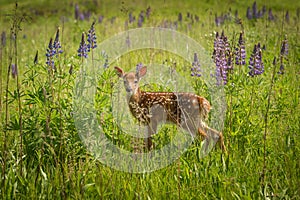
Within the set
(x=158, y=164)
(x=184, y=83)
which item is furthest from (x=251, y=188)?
(x=184, y=83)

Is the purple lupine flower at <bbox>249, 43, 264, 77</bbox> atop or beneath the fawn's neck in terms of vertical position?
atop

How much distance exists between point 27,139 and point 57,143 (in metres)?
0.31

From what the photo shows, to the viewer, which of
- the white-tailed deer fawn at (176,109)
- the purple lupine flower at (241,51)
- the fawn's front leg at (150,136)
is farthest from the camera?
the white-tailed deer fawn at (176,109)

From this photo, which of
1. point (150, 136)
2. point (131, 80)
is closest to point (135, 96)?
point (131, 80)

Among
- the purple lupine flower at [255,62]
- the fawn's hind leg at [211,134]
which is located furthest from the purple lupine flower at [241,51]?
the fawn's hind leg at [211,134]

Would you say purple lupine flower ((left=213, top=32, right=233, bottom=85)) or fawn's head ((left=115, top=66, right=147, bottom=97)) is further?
fawn's head ((left=115, top=66, right=147, bottom=97))

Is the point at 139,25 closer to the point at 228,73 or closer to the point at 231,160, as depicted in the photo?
the point at 228,73

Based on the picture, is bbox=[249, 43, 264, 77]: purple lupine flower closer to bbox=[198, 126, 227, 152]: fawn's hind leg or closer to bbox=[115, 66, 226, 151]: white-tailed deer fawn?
bbox=[115, 66, 226, 151]: white-tailed deer fawn

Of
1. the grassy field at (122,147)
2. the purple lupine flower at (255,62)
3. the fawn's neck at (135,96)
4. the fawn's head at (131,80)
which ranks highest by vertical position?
the purple lupine flower at (255,62)

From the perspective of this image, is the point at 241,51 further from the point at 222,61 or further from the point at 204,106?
the point at 204,106

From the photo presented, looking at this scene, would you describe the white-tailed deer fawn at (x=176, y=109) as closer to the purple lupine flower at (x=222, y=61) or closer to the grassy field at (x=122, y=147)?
the grassy field at (x=122, y=147)

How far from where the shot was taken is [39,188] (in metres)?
2.94

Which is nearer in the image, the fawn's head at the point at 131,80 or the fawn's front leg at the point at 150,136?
the fawn's front leg at the point at 150,136

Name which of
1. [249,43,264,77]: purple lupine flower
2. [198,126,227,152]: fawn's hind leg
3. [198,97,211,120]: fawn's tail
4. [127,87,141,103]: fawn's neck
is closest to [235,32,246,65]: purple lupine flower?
[249,43,264,77]: purple lupine flower
